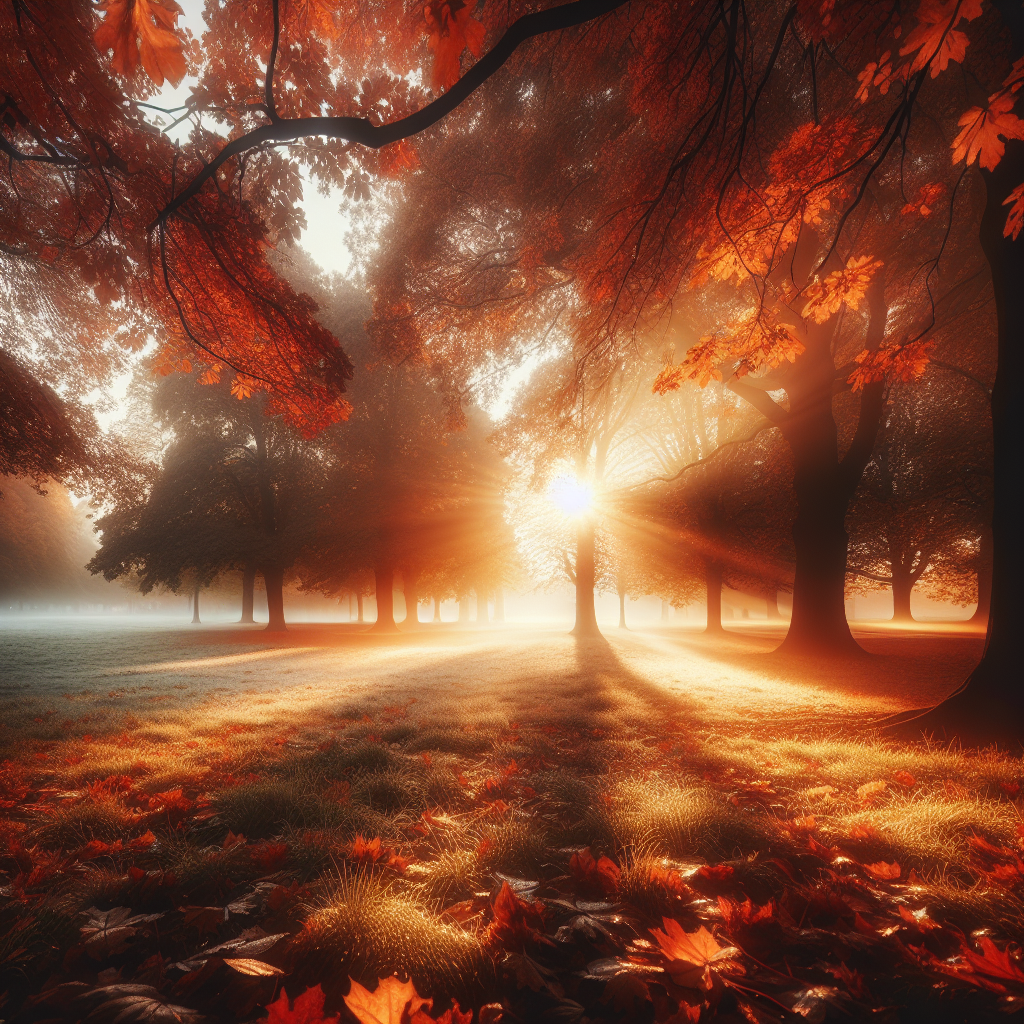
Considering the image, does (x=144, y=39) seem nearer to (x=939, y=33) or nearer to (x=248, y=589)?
(x=939, y=33)

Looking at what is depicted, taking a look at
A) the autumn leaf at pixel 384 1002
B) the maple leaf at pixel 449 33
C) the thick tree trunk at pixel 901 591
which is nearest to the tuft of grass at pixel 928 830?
the autumn leaf at pixel 384 1002

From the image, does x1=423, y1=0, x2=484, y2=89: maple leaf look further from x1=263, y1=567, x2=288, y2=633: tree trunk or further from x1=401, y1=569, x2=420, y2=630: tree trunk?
x1=263, y1=567, x2=288, y2=633: tree trunk

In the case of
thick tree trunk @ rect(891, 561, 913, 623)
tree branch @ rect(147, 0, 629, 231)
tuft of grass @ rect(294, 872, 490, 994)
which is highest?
tree branch @ rect(147, 0, 629, 231)

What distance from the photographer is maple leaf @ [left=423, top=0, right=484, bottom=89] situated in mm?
2201

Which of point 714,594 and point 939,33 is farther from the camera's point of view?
point 714,594

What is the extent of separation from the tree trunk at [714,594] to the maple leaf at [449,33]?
21.2 meters

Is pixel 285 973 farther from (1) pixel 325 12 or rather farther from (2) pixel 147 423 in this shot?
(2) pixel 147 423

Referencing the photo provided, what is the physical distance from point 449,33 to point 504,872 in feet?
12.8

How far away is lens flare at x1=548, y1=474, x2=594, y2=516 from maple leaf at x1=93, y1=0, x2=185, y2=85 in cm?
1280

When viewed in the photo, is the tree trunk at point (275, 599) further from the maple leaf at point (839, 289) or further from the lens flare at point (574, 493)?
the maple leaf at point (839, 289)

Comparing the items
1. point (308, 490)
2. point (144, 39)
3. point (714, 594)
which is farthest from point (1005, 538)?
point (308, 490)

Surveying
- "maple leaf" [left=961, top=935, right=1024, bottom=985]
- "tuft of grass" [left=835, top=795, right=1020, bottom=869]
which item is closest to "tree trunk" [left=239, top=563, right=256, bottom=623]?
"tuft of grass" [left=835, top=795, right=1020, bottom=869]

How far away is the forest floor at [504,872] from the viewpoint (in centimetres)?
130

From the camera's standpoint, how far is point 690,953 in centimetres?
137
